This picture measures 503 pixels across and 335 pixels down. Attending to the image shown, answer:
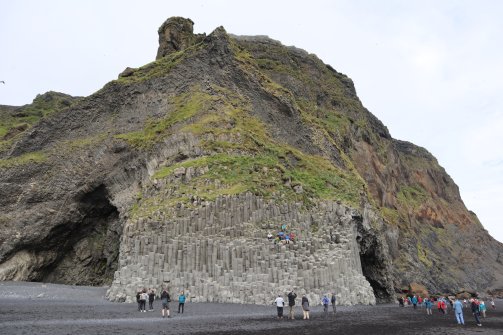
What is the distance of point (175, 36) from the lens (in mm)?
76250

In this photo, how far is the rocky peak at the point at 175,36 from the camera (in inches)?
2972

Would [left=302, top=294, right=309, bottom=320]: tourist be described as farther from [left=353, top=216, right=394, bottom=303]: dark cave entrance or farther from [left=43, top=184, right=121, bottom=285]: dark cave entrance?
[left=43, top=184, right=121, bottom=285]: dark cave entrance

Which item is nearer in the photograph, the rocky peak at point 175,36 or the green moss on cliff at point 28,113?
the green moss on cliff at point 28,113

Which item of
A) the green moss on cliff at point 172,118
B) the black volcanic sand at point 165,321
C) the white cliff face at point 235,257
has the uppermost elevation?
the green moss on cliff at point 172,118

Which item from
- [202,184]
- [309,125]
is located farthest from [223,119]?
[309,125]

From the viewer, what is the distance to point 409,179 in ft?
414

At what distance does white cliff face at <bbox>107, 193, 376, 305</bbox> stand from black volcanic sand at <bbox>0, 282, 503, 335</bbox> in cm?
185

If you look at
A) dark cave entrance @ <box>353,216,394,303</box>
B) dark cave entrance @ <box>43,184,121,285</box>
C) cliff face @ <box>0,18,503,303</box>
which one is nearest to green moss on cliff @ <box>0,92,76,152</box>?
cliff face @ <box>0,18,503,303</box>

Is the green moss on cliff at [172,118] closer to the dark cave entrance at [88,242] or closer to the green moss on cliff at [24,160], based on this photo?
the dark cave entrance at [88,242]

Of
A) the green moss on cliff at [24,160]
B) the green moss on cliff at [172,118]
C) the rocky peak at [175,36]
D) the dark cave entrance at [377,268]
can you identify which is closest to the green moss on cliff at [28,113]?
the green moss on cliff at [24,160]

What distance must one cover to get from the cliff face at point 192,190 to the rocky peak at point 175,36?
0.24 meters

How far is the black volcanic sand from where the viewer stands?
2014 cm

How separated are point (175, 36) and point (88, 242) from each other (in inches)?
1494

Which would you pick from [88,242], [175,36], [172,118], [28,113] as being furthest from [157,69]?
[28,113]
